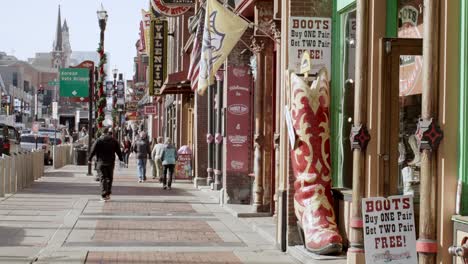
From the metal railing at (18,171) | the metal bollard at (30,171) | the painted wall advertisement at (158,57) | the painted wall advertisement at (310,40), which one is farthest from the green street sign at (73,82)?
the painted wall advertisement at (310,40)

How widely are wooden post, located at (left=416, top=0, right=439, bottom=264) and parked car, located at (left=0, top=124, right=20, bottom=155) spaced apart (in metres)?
27.2

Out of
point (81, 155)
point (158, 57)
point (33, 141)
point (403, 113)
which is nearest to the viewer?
point (403, 113)

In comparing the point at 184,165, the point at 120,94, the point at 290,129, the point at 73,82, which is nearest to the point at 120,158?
the point at 184,165

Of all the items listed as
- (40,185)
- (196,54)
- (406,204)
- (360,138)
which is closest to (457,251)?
(406,204)

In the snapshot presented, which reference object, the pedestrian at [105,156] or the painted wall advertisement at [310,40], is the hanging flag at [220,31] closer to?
the painted wall advertisement at [310,40]

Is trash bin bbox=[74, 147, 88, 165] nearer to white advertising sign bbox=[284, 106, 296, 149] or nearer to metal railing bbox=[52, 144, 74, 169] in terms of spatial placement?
metal railing bbox=[52, 144, 74, 169]

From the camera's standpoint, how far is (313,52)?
12.7 meters

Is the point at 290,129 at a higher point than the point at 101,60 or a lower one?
lower

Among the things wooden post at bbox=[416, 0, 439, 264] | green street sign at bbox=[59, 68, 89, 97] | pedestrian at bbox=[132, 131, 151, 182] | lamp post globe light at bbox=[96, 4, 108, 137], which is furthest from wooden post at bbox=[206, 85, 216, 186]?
green street sign at bbox=[59, 68, 89, 97]

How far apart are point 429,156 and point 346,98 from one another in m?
4.26

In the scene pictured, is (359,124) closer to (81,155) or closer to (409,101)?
(409,101)

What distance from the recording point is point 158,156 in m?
29.2

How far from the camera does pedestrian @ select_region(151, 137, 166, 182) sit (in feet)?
94.3

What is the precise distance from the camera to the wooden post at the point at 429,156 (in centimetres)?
814
